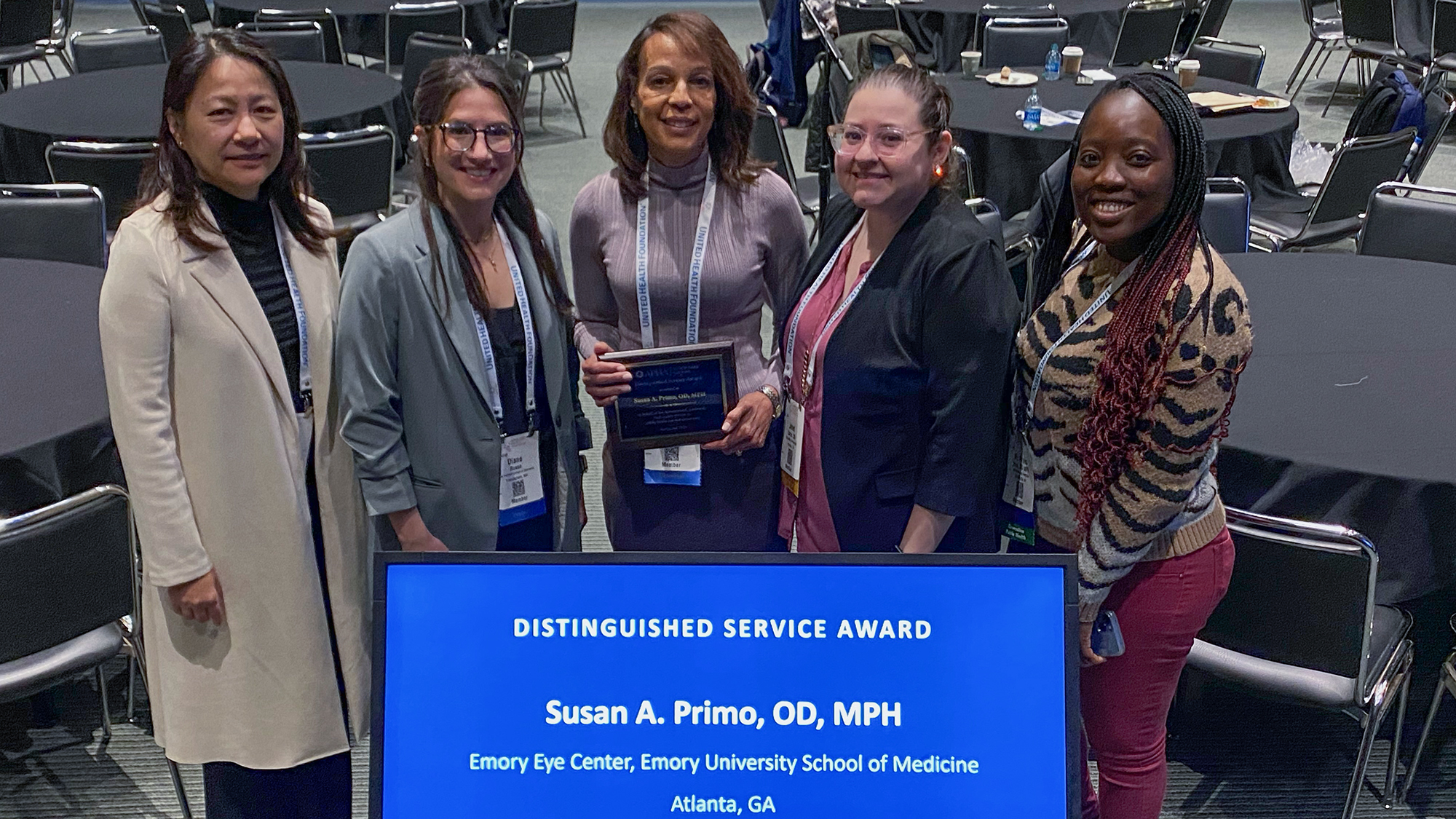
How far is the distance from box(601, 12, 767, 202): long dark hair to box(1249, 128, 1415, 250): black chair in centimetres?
295

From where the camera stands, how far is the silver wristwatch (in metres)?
2.43

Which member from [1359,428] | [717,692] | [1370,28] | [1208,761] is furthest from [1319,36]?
[717,692]

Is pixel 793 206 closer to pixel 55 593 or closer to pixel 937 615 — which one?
pixel 937 615

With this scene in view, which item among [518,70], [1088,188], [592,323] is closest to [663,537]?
[592,323]

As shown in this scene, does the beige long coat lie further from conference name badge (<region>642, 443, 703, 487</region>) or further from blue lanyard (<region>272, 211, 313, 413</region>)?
conference name badge (<region>642, 443, 703, 487</region>)

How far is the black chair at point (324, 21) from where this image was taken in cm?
753

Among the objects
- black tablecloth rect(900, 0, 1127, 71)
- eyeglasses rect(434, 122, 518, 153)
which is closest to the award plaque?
eyeglasses rect(434, 122, 518, 153)

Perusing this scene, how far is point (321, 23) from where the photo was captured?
790 cm

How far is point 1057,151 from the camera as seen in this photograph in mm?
5250

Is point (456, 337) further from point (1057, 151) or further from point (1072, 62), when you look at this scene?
point (1072, 62)

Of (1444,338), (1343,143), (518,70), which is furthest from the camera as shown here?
(518,70)

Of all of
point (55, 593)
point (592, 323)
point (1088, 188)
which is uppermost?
point (1088, 188)

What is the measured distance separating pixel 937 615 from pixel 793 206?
4.40 feet

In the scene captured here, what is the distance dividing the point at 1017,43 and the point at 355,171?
3787 millimetres
